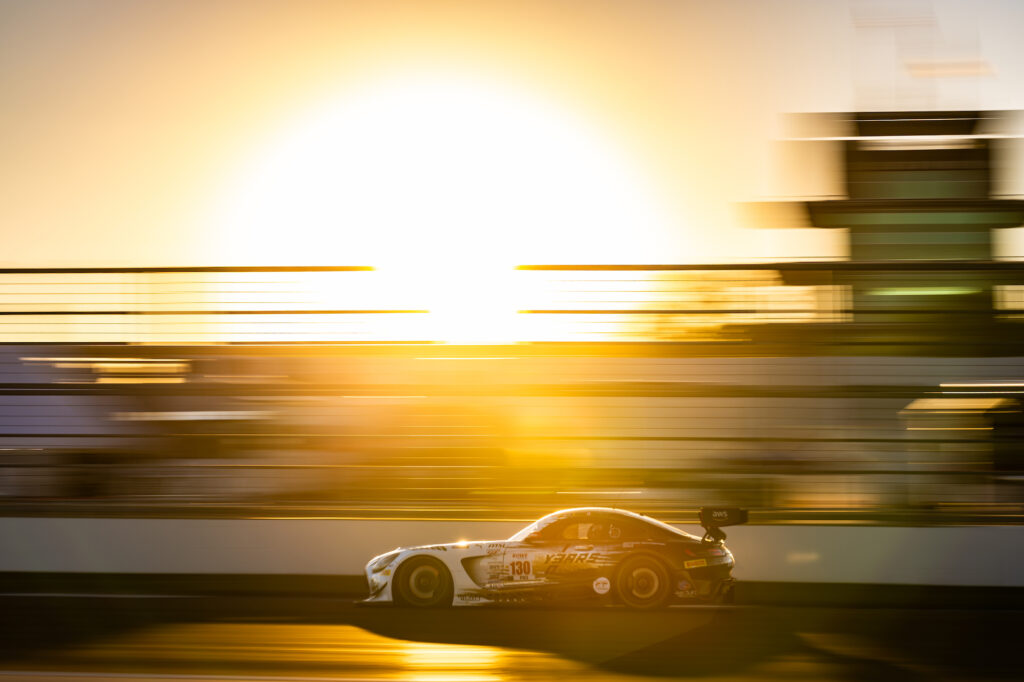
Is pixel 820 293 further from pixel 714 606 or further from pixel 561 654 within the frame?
pixel 561 654

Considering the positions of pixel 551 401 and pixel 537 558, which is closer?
pixel 537 558

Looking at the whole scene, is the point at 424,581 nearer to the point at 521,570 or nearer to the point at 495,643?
the point at 521,570

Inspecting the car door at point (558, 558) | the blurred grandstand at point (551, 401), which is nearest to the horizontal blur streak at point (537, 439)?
the blurred grandstand at point (551, 401)

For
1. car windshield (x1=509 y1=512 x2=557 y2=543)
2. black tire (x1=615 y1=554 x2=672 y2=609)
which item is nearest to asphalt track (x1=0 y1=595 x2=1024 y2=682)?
black tire (x1=615 y1=554 x2=672 y2=609)

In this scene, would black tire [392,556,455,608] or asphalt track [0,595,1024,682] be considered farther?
black tire [392,556,455,608]

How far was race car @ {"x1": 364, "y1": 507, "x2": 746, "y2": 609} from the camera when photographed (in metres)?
9.44

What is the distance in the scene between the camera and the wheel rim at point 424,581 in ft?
31.7

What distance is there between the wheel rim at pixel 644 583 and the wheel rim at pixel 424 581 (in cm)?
171

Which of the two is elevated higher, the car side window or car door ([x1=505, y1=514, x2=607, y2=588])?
the car side window

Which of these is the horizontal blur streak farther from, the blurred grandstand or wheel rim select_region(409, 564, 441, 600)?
wheel rim select_region(409, 564, 441, 600)

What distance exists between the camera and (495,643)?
25.5 feet

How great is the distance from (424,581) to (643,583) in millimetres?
1920

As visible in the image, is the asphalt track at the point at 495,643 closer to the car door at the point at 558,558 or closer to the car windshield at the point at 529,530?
the car door at the point at 558,558

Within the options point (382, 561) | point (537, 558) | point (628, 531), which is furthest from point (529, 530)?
point (382, 561)
